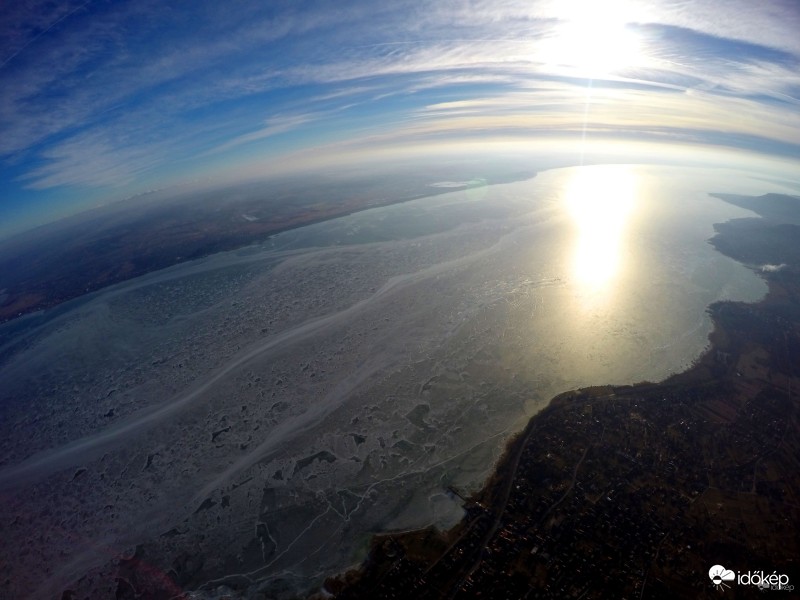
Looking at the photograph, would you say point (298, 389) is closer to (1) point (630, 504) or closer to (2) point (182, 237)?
(1) point (630, 504)

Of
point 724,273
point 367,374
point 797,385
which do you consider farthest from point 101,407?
point 724,273

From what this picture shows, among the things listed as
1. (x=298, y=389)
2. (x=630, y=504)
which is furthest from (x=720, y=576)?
(x=298, y=389)

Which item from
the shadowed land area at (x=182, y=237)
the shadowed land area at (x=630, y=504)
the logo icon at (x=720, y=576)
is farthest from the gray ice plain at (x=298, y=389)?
the shadowed land area at (x=182, y=237)

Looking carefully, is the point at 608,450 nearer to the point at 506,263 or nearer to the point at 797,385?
the point at 797,385

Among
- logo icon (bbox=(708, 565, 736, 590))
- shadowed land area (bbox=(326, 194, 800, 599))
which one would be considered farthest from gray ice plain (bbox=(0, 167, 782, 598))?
logo icon (bbox=(708, 565, 736, 590))

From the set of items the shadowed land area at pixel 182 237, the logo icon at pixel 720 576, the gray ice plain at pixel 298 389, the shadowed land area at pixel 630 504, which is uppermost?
the shadowed land area at pixel 182 237

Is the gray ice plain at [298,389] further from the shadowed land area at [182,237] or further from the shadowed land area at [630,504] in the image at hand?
the shadowed land area at [182,237]

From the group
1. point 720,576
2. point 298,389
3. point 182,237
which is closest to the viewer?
point 720,576
